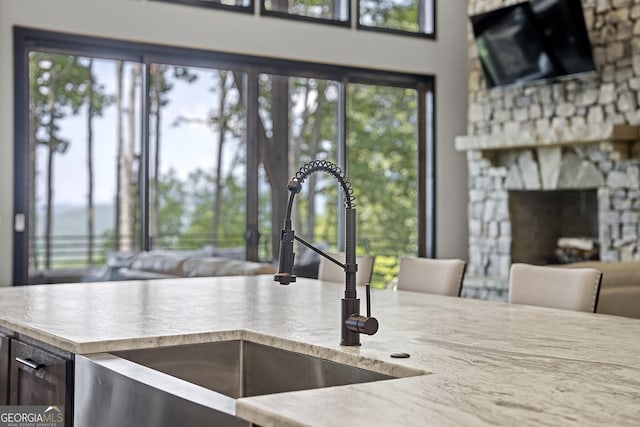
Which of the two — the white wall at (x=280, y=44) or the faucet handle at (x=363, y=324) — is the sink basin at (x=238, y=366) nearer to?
the faucet handle at (x=363, y=324)

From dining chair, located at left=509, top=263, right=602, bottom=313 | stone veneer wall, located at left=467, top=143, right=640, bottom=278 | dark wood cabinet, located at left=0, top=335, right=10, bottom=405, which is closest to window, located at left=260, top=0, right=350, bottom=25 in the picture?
stone veneer wall, located at left=467, top=143, right=640, bottom=278

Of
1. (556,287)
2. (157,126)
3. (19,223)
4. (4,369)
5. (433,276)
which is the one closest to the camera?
(4,369)

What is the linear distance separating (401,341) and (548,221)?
6848 millimetres

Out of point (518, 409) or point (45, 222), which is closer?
point (518, 409)

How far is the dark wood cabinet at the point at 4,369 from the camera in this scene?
2580mm

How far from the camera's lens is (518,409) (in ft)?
4.52

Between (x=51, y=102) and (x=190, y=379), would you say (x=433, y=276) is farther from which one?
(x=51, y=102)

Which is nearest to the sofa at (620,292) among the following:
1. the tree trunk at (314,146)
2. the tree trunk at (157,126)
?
the tree trunk at (314,146)

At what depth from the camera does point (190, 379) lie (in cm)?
223

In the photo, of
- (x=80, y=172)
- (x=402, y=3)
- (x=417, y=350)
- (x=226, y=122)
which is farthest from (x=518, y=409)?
(x=80, y=172)

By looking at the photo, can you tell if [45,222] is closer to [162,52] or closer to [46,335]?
[162,52]

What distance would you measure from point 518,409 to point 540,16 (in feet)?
20.9

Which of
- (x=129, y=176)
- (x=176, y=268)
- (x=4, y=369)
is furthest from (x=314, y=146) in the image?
(x=4, y=369)

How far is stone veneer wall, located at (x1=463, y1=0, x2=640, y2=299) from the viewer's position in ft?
23.2
